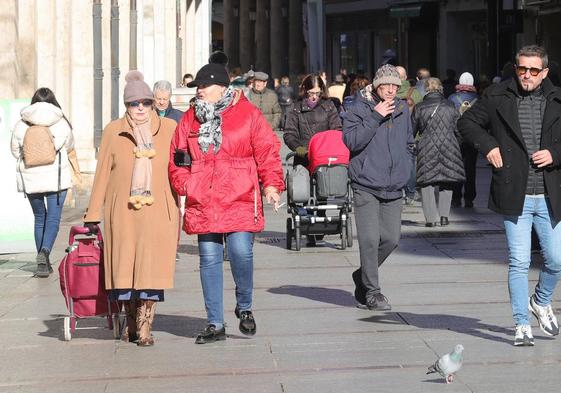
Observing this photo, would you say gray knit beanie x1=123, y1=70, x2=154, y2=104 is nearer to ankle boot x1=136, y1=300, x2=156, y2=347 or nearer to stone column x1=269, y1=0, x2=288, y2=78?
ankle boot x1=136, y1=300, x2=156, y2=347

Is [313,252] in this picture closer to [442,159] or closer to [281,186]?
[442,159]

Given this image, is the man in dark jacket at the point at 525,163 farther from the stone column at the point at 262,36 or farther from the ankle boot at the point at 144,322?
the stone column at the point at 262,36

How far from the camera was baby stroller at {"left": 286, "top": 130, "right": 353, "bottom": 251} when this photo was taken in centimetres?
1633

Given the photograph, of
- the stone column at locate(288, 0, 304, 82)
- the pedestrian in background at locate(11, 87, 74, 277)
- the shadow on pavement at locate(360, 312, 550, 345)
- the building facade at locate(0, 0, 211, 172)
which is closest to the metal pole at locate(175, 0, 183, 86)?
the building facade at locate(0, 0, 211, 172)

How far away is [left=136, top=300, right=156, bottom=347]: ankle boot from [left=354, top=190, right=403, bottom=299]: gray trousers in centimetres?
209

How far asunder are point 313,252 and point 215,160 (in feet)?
20.7

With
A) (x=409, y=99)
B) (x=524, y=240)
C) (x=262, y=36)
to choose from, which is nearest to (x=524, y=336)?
(x=524, y=240)

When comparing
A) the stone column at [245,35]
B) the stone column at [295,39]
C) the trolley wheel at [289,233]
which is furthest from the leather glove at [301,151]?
the stone column at [245,35]

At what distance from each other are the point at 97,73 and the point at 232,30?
188ft

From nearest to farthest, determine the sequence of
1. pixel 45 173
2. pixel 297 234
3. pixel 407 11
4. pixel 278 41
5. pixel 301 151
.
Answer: pixel 45 173 < pixel 297 234 < pixel 301 151 < pixel 407 11 < pixel 278 41

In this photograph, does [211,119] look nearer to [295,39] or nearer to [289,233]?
[289,233]

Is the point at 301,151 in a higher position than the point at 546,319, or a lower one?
higher

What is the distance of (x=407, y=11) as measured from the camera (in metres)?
51.6

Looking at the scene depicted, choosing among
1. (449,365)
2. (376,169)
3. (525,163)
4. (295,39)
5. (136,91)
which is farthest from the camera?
(295,39)
